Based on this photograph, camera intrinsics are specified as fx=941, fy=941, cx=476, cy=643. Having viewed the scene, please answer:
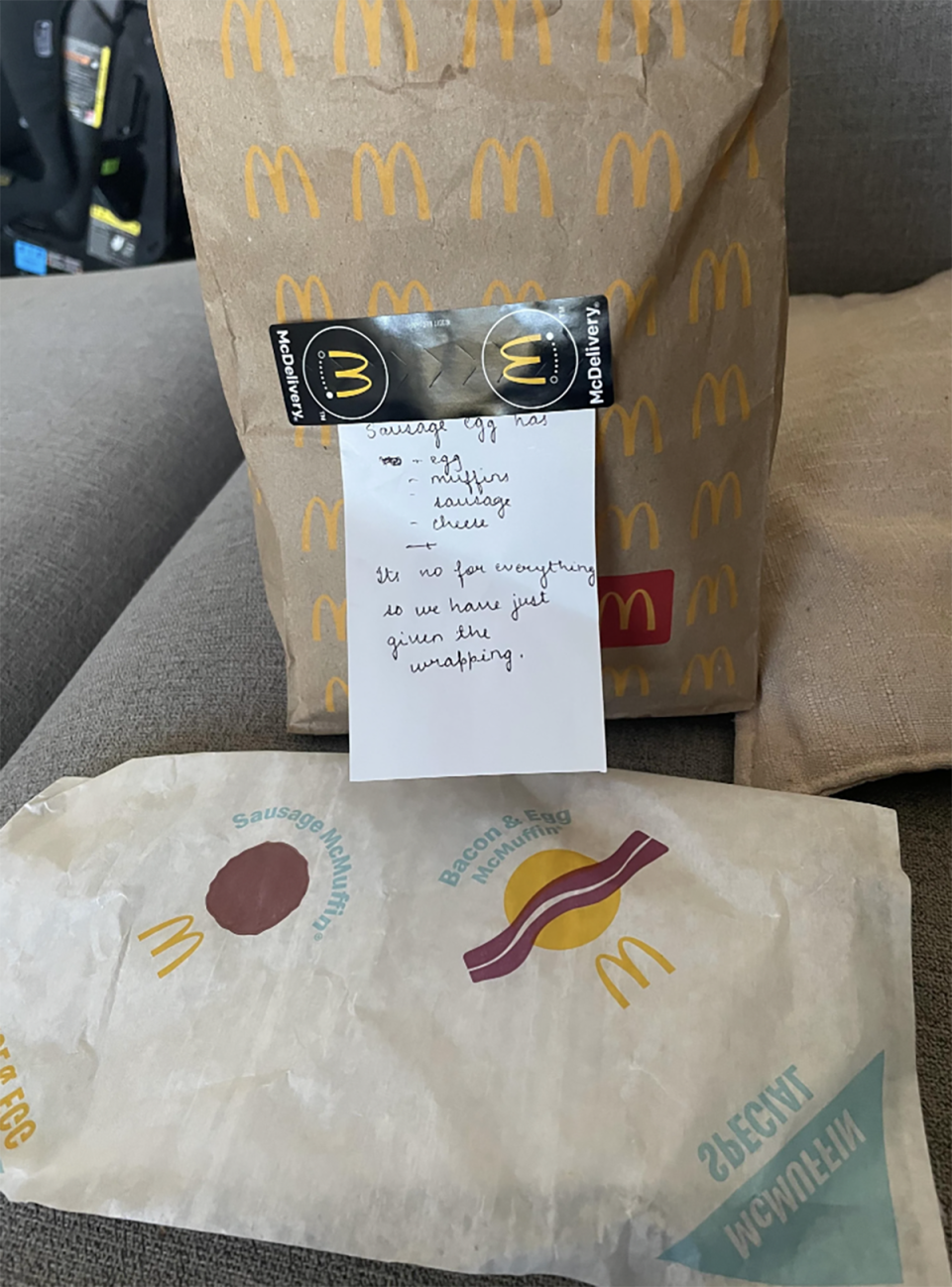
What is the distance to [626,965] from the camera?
0.41 metres

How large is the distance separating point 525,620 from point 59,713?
0.33 meters

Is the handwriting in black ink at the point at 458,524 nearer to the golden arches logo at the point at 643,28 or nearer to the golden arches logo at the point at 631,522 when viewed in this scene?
the golden arches logo at the point at 631,522

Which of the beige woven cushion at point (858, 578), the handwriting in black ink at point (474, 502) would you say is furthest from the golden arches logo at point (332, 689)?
the beige woven cushion at point (858, 578)

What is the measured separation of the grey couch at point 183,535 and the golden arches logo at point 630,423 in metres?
0.19

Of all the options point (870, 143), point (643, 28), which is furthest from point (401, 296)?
point (870, 143)

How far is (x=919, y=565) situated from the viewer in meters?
0.56

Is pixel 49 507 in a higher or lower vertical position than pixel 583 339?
lower

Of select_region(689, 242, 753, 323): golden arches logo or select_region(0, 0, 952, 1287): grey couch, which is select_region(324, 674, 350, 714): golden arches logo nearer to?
select_region(0, 0, 952, 1287): grey couch

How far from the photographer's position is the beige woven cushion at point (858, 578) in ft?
1.65

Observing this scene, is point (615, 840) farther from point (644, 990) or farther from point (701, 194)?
point (701, 194)

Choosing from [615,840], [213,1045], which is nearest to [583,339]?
[615,840]

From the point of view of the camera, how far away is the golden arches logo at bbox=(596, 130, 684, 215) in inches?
15.8

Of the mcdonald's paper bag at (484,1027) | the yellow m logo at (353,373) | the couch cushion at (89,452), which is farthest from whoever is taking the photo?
the couch cushion at (89,452)

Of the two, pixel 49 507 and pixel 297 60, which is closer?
pixel 297 60
